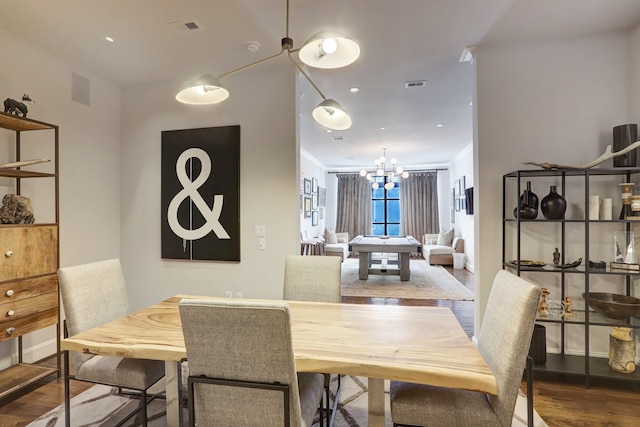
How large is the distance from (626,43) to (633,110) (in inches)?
22.9

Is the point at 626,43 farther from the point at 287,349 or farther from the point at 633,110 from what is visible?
the point at 287,349

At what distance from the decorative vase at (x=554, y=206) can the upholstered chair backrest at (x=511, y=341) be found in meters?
1.51

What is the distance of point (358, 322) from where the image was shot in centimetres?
177

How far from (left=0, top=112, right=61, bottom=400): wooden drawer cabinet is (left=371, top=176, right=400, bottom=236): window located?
871 cm

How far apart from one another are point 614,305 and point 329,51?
2.71 metres

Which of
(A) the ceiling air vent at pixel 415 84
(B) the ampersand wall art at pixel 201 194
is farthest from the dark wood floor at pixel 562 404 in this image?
(A) the ceiling air vent at pixel 415 84

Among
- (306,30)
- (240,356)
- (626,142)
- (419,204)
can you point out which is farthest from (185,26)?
(419,204)

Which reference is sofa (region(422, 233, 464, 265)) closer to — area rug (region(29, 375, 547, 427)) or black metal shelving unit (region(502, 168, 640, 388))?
black metal shelving unit (region(502, 168, 640, 388))

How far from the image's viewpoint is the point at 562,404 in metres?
2.28

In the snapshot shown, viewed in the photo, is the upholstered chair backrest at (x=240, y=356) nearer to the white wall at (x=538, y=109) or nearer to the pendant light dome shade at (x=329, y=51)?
the pendant light dome shade at (x=329, y=51)

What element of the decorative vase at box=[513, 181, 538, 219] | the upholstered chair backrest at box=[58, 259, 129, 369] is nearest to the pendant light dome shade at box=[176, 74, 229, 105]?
the upholstered chair backrest at box=[58, 259, 129, 369]

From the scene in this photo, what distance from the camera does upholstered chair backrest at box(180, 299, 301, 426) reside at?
1137mm

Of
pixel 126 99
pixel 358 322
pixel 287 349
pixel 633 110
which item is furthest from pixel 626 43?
pixel 126 99

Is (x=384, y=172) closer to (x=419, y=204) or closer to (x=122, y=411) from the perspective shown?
(x=419, y=204)
